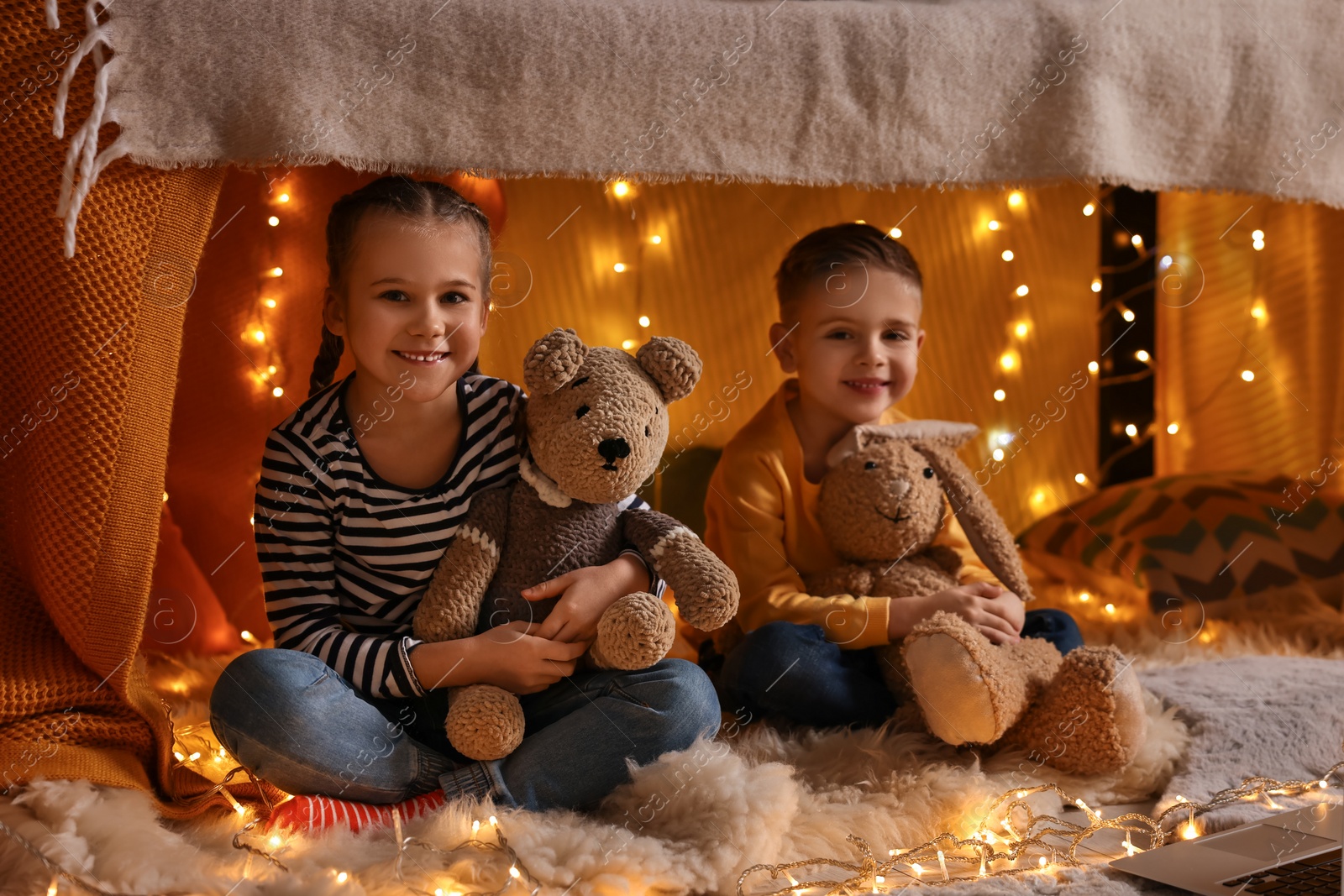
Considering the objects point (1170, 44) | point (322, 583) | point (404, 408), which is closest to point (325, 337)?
point (404, 408)

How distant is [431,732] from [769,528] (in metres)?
0.47

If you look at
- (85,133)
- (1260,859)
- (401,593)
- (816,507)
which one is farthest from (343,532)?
(1260,859)

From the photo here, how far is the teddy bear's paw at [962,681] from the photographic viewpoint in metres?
1.10

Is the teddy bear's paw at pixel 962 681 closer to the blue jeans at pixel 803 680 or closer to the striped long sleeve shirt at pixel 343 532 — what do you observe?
the blue jeans at pixel 803 680

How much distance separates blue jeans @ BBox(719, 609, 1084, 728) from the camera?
1.21m

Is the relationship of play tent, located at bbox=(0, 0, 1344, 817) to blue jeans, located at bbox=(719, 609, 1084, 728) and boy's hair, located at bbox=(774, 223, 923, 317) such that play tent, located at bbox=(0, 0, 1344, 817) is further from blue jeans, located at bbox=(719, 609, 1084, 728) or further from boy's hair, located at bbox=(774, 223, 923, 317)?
blue jeans, located at bbox=(719, 609, 1084, 728)

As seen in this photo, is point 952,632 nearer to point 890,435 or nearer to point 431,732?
point 890,435

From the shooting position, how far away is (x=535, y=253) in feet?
5.36

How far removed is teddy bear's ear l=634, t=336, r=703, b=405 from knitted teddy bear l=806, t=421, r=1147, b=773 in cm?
29

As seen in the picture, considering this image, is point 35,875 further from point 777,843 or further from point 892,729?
point 892,729

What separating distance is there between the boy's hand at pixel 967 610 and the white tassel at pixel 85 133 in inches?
35.0

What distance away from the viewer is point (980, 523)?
50.9 inches

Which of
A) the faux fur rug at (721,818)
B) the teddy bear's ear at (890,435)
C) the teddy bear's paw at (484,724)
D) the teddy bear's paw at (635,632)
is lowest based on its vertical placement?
the faux fur rug at (721,818)

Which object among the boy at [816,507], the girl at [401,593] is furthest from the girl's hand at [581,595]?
the boy at [816,507]
